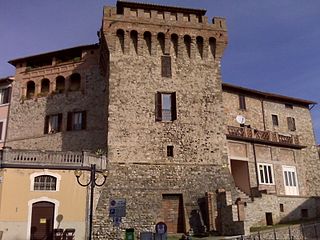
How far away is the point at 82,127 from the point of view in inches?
1197

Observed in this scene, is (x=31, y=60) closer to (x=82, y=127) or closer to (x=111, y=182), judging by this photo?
(x=82, y=127)

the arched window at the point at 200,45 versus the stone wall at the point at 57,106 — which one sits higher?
the arched window at the point at 200,45

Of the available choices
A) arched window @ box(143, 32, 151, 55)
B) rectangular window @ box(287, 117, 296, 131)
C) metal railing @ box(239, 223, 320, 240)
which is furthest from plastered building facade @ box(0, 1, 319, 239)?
metal railing @ box(239, 223, 320, 240)

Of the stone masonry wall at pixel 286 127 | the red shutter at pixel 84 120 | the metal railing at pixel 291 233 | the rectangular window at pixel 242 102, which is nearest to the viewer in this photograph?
the metal railing at pixel 291 233

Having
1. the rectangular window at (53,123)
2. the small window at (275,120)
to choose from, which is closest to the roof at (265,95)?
the small window at (275,120)

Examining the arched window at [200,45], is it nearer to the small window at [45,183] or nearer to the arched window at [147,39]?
the arched window at [147,39]

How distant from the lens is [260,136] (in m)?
31.0

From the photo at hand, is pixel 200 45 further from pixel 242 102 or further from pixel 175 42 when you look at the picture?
pixel 242 102

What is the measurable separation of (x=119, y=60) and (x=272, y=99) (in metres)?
16.9

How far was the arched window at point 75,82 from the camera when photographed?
32.2 m

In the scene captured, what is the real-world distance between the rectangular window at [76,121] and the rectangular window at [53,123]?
882mm

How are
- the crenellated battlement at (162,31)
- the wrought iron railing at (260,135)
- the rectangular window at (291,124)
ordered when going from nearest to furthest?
the crenellated battlement at (162,31)
the wrought iron railing at (260,135)
the rectangular window at (291,124)

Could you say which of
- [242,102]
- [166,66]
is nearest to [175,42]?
[166,66]

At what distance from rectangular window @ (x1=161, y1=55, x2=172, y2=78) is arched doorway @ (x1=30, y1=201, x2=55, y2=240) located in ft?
38.4
